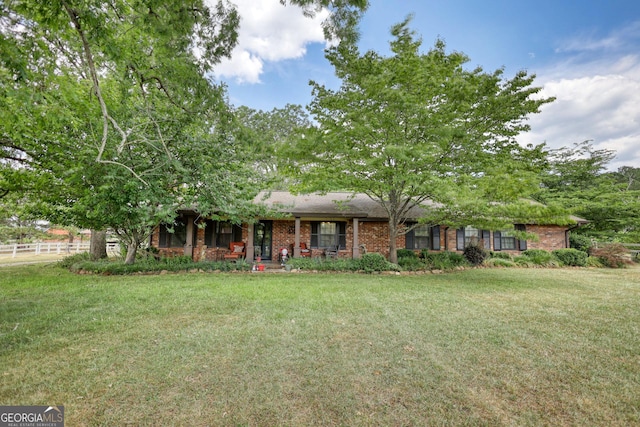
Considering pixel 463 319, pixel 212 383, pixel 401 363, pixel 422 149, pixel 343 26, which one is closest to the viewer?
pixel 212 383

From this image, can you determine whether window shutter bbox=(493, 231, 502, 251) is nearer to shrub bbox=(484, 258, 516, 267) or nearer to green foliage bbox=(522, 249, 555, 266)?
green foliage bbox=(522, 249, 555, 266)

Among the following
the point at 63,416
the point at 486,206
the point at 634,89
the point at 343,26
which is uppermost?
the point at 634,89

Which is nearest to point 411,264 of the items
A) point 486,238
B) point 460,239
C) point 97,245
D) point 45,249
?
point 460,239

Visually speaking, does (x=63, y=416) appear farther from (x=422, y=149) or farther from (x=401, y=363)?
(x=422, y=149)

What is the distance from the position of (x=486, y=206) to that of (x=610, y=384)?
6.44 m

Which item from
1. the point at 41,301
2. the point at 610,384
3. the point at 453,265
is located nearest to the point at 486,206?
the point at 453,265

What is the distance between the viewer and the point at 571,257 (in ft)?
42.2

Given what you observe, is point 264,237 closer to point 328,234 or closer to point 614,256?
point 328,234

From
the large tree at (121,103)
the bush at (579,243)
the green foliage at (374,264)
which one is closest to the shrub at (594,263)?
the bush at (579,243)

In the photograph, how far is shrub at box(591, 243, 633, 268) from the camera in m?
12.6

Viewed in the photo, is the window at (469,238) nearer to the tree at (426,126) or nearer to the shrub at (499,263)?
the shrub at (499,263)

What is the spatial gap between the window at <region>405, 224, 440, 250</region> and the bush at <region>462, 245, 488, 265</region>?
1422 mm

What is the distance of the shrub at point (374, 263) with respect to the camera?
10312 millimetres

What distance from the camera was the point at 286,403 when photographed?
2.45 metres
